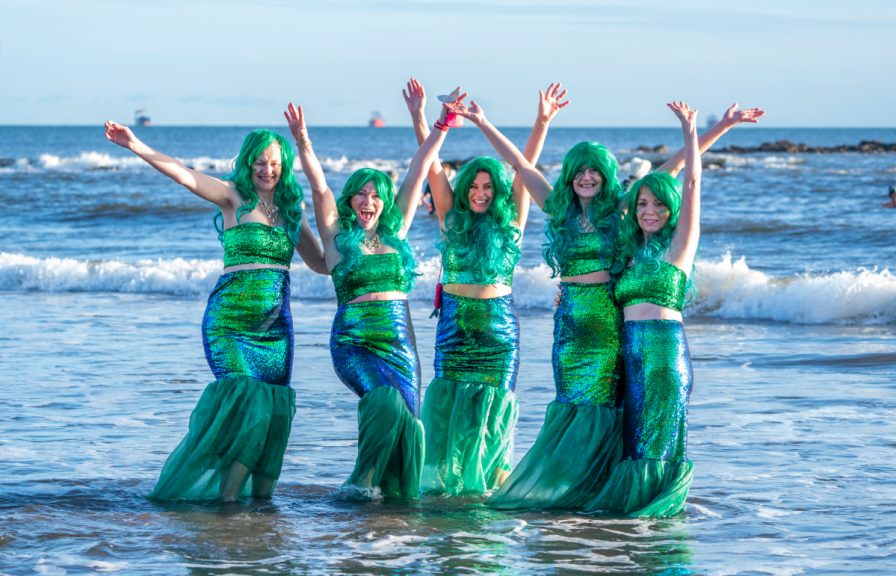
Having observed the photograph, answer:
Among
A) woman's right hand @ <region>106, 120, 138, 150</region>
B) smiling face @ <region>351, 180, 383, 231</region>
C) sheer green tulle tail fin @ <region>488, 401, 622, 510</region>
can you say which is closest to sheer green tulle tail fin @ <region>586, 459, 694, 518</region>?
sheer green tulle tail fin @ <region>488, 401, 622, 510</region>

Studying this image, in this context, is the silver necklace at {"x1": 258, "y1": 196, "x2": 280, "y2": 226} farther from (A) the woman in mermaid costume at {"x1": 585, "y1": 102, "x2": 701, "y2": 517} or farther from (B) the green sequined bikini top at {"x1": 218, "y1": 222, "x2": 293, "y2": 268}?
(A) the woman in mermaid costume at {"x1": 585, "y1": 102, "x2": 701, "y2": 517}

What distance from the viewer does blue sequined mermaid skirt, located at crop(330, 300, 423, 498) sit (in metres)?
Result: 6.06

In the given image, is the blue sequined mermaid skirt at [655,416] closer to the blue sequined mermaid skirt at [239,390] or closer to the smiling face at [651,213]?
the smiling face at [651,213]

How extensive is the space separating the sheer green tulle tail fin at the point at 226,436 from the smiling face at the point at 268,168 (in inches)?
36.3

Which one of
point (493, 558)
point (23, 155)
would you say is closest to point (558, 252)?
Result: point (493, 558)

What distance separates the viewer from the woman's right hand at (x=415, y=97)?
645 centimetres

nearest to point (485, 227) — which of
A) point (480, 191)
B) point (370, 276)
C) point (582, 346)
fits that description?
point (480, 191)

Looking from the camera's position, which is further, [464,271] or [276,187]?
[464,271]

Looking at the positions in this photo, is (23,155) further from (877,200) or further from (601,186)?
(601,186)

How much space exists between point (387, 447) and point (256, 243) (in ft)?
3.75

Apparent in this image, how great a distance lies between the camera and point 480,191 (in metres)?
6.36

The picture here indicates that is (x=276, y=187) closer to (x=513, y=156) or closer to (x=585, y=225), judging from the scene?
(x=513, y=156)

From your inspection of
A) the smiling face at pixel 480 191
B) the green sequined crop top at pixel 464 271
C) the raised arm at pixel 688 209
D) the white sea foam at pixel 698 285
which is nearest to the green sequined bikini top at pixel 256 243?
the green sequined crop top at pixel 464 271

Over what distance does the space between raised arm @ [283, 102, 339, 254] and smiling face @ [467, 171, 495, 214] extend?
0.67 metres
